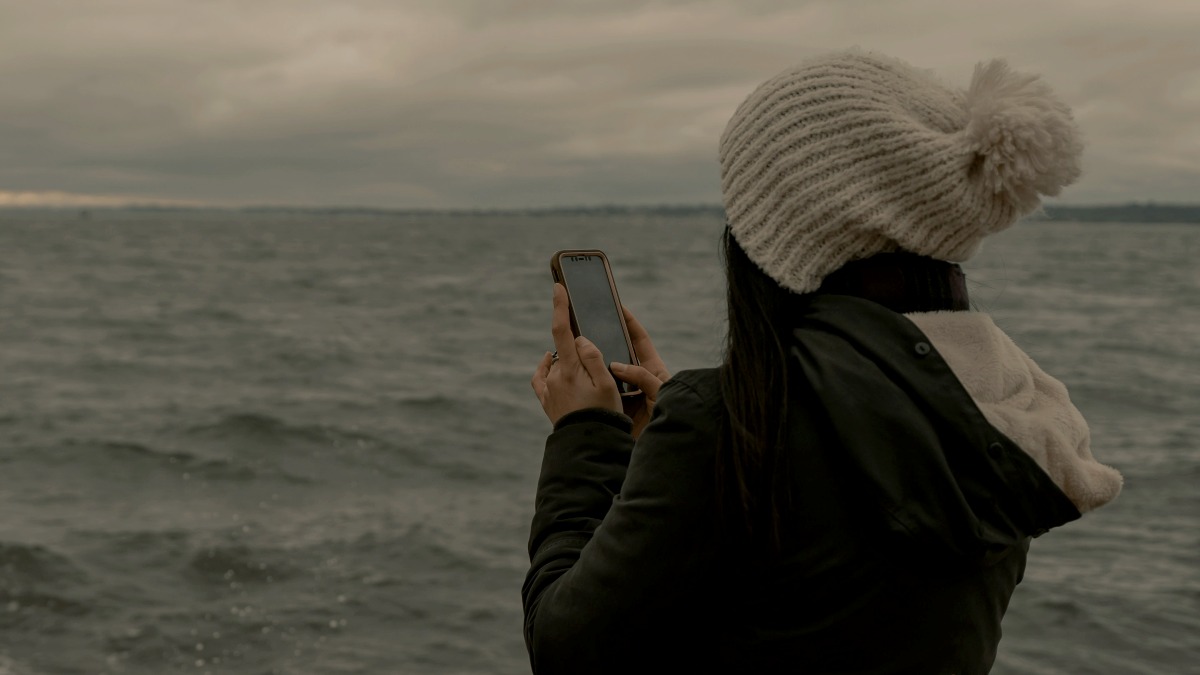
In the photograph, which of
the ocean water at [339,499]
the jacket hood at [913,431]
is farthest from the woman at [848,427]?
the ocean water at [339,499]

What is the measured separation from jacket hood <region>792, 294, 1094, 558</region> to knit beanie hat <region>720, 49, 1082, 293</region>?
0.11 m

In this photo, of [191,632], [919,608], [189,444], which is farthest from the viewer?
[189,444]

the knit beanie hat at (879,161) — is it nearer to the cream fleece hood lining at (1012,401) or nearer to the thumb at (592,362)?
the cream fleece hood lining at (1012,401)

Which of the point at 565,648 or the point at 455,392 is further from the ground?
the point at 565,648

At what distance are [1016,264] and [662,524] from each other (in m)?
56.2

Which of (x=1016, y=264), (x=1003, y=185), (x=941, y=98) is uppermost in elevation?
(x=941, y=98)

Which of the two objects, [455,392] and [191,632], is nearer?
[191,632]

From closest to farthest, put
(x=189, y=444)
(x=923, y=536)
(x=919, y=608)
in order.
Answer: (x=923, y=536) → (x=919, y=608) → (x=189, y=444)

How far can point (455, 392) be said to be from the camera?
1554 centimetres

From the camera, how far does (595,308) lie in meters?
2.28

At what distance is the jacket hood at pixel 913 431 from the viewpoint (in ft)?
4.75

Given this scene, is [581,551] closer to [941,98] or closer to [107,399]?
[941,98]

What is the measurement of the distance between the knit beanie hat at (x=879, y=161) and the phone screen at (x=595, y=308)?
2.07 feet

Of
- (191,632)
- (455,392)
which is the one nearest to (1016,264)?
(455,392)
